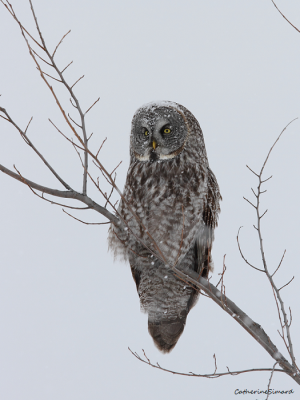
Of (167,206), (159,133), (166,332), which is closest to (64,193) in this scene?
(167,206)

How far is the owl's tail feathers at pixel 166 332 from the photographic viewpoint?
378cm

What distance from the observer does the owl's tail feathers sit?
12.4 feet

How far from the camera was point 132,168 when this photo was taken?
3785 millimetres

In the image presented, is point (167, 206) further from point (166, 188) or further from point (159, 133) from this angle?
point (159, 133)

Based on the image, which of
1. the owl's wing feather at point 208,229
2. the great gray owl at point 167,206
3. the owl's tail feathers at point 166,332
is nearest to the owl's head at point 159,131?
the great gray owl at point 167,206

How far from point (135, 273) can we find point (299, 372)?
80.5 inches

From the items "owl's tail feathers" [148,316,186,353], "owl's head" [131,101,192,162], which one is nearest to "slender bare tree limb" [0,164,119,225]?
"owl's head" [131,101,192,162]

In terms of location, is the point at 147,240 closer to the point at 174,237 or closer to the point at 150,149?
the point at 174,237

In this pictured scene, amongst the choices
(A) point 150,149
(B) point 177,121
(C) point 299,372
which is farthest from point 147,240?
(C) point 299,372

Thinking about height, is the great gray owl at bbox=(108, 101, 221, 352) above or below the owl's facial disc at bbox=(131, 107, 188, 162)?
below

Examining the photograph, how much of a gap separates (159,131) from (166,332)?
1759 millimetres

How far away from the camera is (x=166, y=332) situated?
384 cm

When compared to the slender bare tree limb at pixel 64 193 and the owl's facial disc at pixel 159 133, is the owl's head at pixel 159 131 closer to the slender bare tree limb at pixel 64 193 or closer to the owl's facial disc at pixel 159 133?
the owl's facial disc at pixel 159 133

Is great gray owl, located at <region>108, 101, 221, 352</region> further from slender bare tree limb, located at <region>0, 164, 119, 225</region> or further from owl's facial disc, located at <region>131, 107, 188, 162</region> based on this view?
slender bare tree limb, located at <region>0, 164, 119, 225</region>
